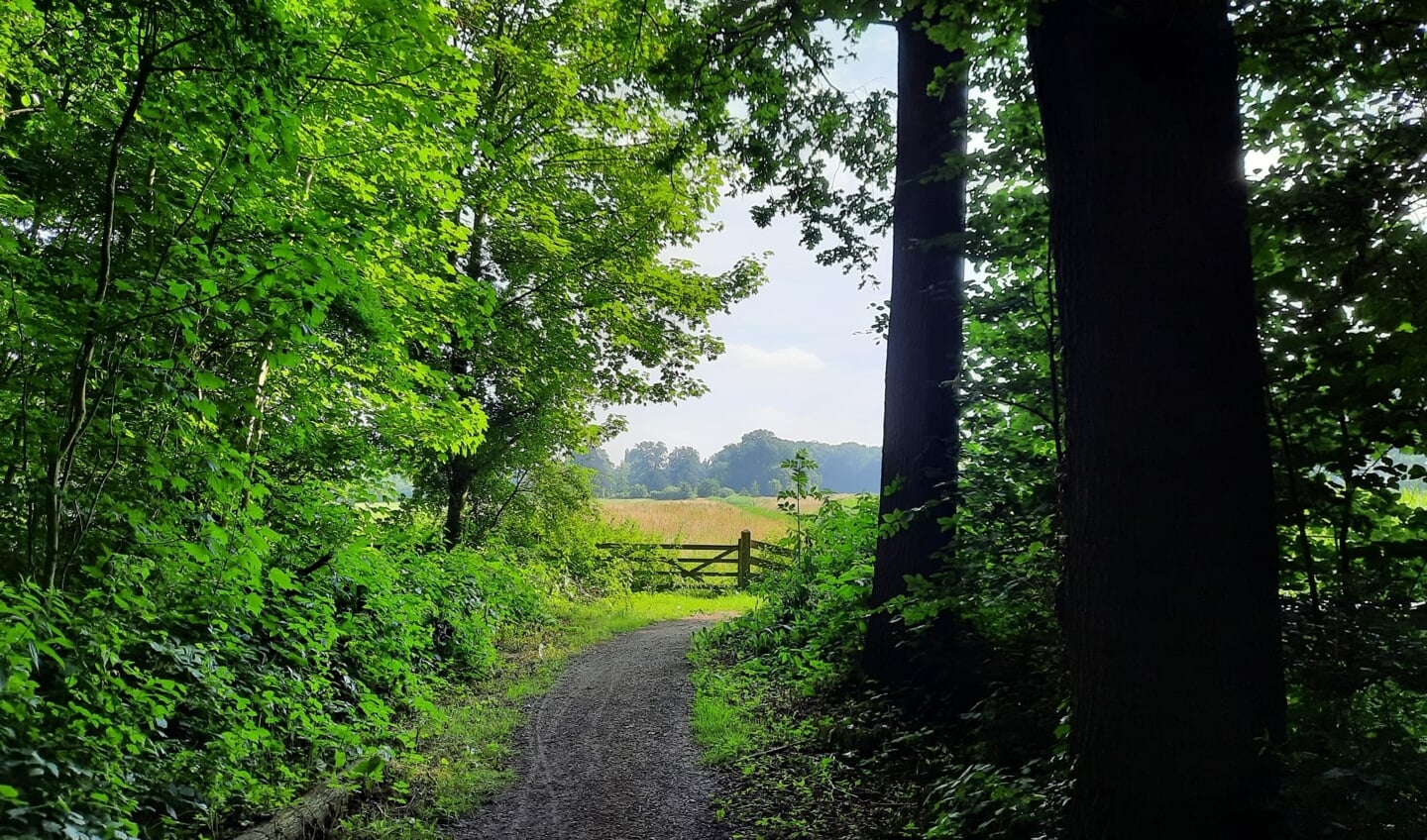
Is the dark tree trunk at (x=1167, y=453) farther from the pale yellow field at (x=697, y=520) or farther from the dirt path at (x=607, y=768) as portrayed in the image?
the pale yellow field at (x=697, y=520)

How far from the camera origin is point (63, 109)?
3.86 m

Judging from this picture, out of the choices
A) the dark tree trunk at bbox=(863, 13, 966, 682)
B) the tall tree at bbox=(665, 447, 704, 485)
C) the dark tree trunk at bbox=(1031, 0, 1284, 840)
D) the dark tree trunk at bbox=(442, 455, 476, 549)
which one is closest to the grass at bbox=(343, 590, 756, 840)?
the dark tree trunk at bbox=(442, 455, 476, 549)

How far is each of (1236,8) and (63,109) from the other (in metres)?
5.75

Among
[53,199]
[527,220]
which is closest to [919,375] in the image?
[53,199]

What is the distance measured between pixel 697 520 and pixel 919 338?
57.0ft

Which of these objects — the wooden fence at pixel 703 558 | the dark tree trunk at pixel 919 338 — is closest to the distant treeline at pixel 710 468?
the wooden fence at pixel 703 558

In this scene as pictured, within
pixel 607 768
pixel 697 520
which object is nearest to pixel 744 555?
pixel 697 520

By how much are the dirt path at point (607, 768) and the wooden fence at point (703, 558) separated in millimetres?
8414

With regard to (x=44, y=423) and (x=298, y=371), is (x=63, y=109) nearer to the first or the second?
(x=44, y=423)

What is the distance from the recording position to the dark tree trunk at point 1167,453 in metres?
2.21

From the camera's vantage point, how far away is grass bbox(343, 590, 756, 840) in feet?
14.4

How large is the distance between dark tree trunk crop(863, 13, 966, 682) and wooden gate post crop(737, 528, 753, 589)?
12.4m

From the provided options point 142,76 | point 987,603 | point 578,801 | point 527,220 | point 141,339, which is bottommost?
point 578,801

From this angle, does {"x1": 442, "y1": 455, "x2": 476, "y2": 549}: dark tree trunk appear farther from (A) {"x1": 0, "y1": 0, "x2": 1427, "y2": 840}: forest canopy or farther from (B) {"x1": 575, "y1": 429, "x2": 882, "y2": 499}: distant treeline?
(B) {"x1": 575, "y1": 429, "x2": 882, "y2": 499}: distant treeline
